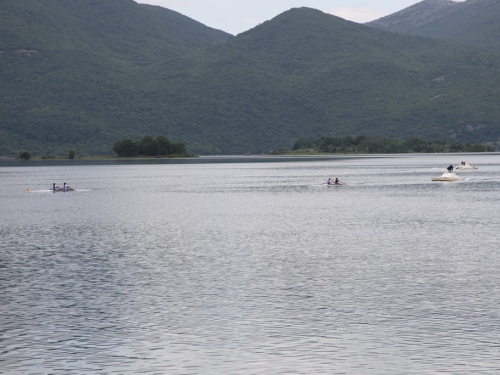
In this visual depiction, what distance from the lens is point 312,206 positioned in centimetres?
8125

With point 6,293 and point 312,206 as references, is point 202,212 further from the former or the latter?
point 6,293

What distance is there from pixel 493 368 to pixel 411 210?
177 ft

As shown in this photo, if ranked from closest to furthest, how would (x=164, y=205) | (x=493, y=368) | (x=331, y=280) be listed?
1. (x=493, y=368)
2. (x=331, y=280)
3. (x=164, y=205)

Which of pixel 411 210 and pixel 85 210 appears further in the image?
pixel 85 210

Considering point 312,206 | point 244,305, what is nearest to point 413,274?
point 244,305

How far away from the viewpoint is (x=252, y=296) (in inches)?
1174

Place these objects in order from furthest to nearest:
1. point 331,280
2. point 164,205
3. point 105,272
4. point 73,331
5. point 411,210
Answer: point 164,205 < point 411,210 < point 105,272 < point 331,280 < point 73,331

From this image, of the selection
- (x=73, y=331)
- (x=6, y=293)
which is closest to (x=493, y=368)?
(x=73, y=331)

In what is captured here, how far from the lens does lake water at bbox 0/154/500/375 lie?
21.2 m

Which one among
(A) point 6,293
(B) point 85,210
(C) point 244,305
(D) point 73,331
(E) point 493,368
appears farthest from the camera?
(B) point 85,210

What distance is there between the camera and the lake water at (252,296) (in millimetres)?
21156

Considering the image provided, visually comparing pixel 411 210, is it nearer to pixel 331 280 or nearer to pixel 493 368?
pixel 331 280

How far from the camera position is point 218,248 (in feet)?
149

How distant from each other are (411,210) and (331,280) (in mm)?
41651
